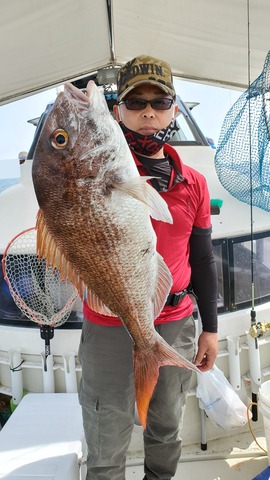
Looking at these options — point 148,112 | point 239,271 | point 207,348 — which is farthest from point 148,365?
point 239,271

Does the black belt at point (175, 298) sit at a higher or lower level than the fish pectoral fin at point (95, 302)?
lower

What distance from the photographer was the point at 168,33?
3947 millimetres

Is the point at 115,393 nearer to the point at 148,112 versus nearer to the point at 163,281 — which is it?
the point at 163,281

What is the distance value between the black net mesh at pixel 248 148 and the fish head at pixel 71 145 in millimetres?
2323

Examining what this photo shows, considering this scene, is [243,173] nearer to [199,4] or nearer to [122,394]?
[199,4]

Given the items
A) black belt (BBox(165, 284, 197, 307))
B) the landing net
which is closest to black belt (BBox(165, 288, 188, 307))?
black belt (BBox(165, 284, 197, 307))

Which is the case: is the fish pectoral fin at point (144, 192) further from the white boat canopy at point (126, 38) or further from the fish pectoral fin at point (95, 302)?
the white boat canopy at point (126, 38)

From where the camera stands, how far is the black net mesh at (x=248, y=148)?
334cm

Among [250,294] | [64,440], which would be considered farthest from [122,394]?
[250,294]

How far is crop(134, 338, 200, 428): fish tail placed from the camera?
5.05 ft

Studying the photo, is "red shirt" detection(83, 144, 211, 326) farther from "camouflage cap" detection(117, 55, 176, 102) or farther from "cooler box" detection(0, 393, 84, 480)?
"cooler box" detection(0, 393, 84, 480)

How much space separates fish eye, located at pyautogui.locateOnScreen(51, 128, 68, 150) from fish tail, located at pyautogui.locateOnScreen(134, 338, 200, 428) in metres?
0.88

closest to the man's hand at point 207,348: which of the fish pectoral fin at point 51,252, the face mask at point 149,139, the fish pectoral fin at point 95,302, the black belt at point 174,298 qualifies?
the black belt at point 174,298

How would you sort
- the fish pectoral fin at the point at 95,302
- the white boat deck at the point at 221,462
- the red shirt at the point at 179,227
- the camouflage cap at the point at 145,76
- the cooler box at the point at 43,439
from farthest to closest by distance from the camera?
the white boat deck at the point at 221,462 → the cooler box at the point at 43,439 → the red shirt at the point at 179,227 → the camouflage cap at the point at 145,76 → the fish pectoral fin at the point at 95,302
